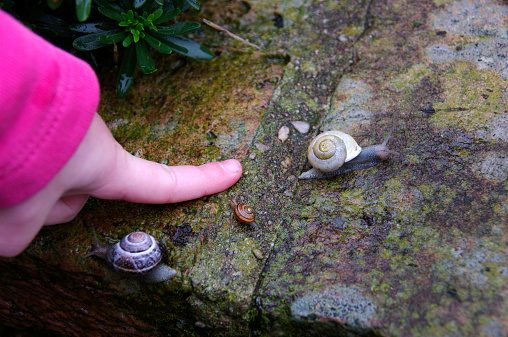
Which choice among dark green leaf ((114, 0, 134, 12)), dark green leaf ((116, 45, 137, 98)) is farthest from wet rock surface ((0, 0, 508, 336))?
dark green leaf ((114, 0, 134, 12))

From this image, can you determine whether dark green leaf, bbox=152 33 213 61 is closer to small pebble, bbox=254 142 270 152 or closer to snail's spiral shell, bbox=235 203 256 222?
small pebble, bbox=254 142 270 152

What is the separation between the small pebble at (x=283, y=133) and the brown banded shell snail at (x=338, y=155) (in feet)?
0.78

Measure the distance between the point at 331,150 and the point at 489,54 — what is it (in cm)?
141

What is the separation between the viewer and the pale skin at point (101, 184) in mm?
1716

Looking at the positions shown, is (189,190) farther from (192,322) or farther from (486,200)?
(486,200)

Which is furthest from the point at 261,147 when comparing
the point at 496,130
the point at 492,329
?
the point at 492,329

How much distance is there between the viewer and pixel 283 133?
2.51 metres

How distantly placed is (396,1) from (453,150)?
149 centimetres

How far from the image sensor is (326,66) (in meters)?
2.79

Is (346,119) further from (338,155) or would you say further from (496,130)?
(496,130)

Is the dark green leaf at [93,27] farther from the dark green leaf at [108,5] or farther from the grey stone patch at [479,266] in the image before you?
the grey stone patch at [479,266]

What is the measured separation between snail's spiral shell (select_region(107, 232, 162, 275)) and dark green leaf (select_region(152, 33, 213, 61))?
4.03ft

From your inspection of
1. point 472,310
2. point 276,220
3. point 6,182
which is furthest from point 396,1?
point 6,182

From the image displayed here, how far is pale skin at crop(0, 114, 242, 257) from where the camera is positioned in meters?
1.72
